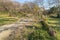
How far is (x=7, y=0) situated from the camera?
31703 millimetres

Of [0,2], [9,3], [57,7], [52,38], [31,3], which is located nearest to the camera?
[52,38]

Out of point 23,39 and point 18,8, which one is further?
point 18,8

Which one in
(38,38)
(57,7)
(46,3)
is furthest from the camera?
(57,7)

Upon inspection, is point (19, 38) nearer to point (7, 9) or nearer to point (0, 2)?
point (0, 2)

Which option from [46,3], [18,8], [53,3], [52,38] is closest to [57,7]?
[53,3]

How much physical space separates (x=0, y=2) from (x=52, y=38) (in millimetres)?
18740

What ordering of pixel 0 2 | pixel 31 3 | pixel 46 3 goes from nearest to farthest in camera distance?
1. pixel 46 3
2. pixel 31 3
3. pixel 0 2

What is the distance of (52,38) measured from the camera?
12.8 meters

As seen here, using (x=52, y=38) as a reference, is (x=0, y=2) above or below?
above

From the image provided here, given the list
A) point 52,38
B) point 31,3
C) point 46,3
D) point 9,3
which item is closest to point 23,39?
point 52,38

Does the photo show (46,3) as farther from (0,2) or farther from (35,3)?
(0,2)

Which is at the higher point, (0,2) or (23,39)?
(0,2)

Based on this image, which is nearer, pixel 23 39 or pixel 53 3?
pixel 23 39

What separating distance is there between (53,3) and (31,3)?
117 inches
